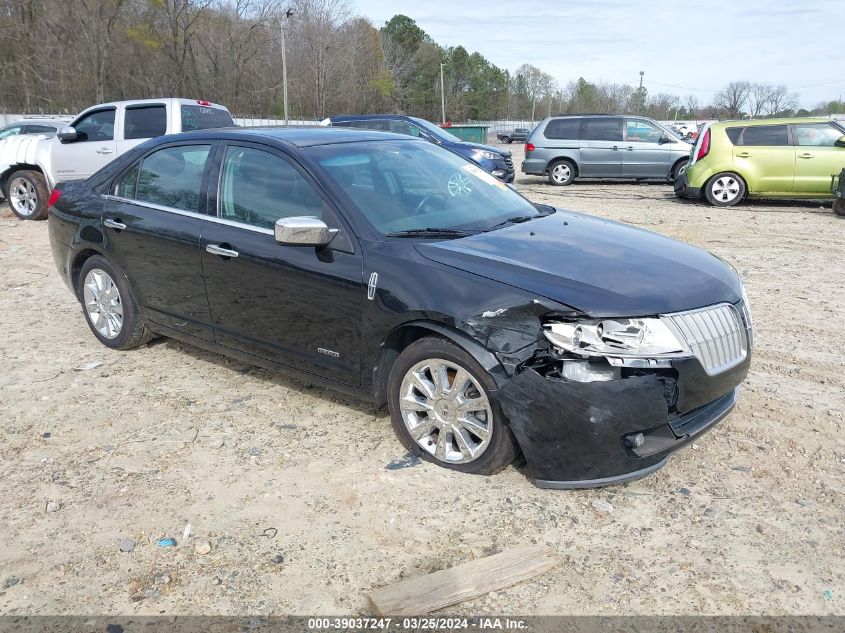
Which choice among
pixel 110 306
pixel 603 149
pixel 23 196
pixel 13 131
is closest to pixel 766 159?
pixel 603 149

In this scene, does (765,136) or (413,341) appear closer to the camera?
(413,341)

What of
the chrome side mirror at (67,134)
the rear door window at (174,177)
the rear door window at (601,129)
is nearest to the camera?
the rear door window at (174,177)

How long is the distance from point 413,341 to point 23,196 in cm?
1103

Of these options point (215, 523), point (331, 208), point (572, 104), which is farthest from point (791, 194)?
point (572, 104)

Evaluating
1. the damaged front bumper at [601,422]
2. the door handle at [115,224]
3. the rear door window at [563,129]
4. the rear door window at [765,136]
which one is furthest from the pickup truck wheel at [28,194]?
the rear door window at [765,136]

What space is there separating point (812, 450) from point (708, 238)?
21.8 feet

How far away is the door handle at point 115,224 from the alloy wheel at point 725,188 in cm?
1146

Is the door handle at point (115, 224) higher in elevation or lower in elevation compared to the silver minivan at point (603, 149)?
lower

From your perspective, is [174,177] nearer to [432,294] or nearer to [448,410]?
[432,294]

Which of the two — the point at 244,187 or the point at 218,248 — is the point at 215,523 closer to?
the point at 218,248

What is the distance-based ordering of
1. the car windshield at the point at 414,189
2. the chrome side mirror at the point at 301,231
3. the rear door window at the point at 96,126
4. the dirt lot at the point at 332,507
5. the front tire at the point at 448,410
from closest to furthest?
the dirt lot at the point at 332,507 < the front tire at the point at 448,410 < the chrome side mirror at the point at 301,231 < the car windshield at the point at 414,189 < the rear door window at the point at 96,126

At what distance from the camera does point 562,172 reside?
17.5 m

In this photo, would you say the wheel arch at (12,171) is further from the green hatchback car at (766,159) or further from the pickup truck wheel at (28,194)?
the green hatchback car at (766,159)

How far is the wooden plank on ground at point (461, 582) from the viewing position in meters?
2.55
